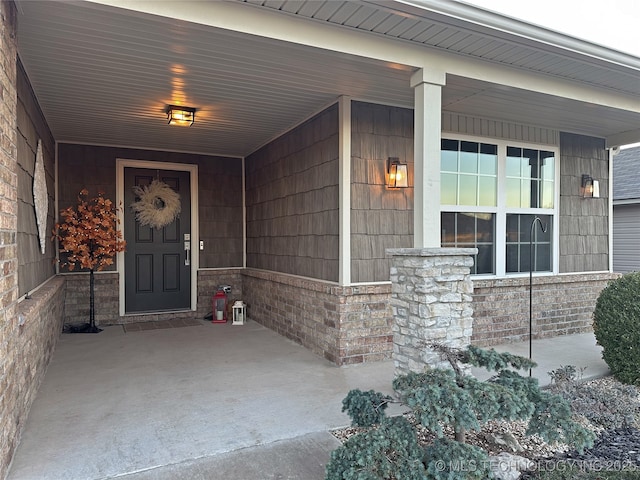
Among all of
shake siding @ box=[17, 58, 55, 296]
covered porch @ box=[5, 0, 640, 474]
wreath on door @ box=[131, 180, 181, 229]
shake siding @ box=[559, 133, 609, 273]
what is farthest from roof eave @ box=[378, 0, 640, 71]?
wreath on door @ box=[131, 180, 181, 229]

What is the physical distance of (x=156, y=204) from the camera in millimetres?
6453

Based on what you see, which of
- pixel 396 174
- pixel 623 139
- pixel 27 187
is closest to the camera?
pixel 27 187

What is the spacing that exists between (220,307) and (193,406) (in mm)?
3244

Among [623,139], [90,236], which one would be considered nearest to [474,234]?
[623,139]

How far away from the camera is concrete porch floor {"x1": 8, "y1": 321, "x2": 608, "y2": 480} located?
2381 mm

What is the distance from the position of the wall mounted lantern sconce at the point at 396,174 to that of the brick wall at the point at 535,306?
4.95 ft

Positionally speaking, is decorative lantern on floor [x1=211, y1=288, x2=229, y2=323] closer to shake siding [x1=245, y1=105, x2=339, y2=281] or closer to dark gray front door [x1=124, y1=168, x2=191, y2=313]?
dark gray front door [x1=124, y1=168, x2=191, y2=313]

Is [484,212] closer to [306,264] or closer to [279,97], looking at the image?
[306,264]

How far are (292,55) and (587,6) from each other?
3.16 m

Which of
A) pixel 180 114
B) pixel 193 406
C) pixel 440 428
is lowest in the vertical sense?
pixel 193 406

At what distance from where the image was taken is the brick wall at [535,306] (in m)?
5.01

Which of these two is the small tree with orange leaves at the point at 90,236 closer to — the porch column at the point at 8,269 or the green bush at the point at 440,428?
the porch column at the point at 8,269

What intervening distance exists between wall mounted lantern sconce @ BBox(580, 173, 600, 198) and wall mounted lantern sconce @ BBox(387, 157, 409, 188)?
299 cm

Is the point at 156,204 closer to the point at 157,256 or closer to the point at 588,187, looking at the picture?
the point at 157,256
